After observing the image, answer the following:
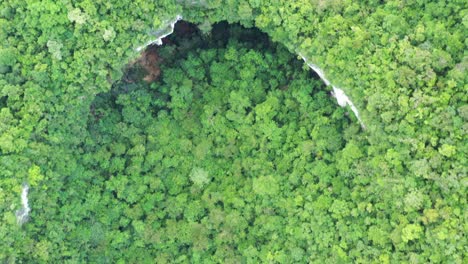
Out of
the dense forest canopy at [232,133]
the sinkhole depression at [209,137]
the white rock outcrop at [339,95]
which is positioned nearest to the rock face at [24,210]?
the dense forest canopy at [232,133]

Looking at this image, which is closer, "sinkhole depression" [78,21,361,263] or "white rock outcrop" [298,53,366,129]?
"white rock outcrop" [298,53,366,129]

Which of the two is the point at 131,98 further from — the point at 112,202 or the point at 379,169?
the point at 379,169

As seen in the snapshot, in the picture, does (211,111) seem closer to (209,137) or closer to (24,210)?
(209,137)

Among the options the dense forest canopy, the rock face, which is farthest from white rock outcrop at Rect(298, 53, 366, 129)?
the rock face

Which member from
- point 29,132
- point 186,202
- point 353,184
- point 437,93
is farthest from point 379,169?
point 29,132

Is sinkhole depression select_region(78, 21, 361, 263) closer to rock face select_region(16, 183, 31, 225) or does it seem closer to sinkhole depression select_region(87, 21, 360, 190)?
sinkhole depression select_region(87, 21, 360, 190)

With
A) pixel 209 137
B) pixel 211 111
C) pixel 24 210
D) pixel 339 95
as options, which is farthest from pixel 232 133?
pixel 24 210

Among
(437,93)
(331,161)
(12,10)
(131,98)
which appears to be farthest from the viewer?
(131,98)

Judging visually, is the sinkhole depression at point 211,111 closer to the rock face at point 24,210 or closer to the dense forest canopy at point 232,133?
the dense forest canopy at point 232,133
